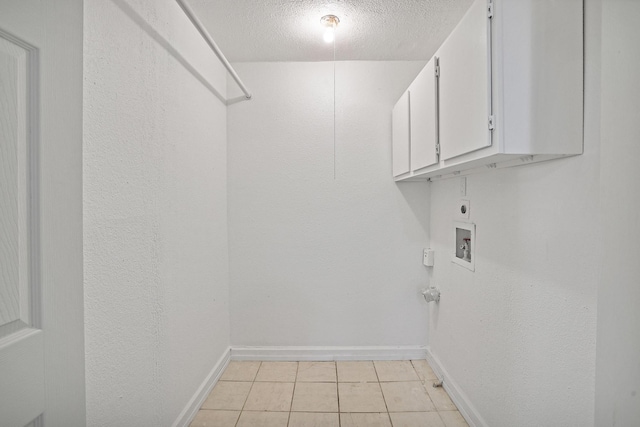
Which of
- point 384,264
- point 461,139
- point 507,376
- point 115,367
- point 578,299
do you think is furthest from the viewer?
point 384,264

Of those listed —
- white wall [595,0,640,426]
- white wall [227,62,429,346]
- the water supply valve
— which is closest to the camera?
white wall [595,0,640,426]

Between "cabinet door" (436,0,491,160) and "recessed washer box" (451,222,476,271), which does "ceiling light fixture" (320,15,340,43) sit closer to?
"cabinet door" (436,0,491,160)

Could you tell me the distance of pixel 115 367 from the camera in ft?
3.80

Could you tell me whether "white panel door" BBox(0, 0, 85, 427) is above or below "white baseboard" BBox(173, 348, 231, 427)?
above

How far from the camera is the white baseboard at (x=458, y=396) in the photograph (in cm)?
168

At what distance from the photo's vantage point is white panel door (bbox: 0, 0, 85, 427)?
59 cm

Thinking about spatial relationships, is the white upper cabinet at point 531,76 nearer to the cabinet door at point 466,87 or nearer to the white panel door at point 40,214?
the cabinet door at point 466,87

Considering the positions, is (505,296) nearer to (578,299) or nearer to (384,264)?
(578,299)

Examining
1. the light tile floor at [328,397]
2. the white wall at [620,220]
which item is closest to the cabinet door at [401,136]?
the white wall at [620,220]

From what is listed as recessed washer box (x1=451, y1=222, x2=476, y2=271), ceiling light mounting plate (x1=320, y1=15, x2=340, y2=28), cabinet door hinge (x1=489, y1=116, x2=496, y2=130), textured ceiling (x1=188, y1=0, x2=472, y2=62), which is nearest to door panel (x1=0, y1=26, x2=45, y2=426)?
cabinet door hinge (x1=489, y1=116, x2=496, y2=130)

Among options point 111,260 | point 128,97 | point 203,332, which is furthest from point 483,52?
point 203,332

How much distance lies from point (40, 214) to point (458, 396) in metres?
2.16

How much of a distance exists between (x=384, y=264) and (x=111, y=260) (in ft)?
6.07

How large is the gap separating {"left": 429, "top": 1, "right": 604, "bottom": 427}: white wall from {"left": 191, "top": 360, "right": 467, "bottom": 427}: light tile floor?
32 cm
